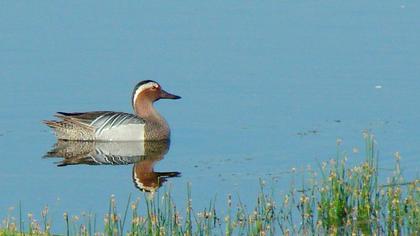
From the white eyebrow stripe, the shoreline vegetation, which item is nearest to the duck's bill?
the white eyebrow stripe

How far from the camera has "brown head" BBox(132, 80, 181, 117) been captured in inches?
727

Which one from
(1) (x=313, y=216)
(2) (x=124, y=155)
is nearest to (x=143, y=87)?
(2) (x=124, y=155)

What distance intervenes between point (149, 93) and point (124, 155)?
1.55m

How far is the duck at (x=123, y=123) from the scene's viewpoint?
59.1ft

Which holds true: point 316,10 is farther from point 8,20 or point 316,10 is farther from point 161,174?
point 161,174

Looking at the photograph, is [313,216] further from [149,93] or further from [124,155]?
[149,93]

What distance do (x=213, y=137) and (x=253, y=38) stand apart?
441cm

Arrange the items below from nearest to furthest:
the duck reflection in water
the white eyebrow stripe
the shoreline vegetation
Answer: the shoreline vegetation, the duck reflection in water, the white eyebrow stripe

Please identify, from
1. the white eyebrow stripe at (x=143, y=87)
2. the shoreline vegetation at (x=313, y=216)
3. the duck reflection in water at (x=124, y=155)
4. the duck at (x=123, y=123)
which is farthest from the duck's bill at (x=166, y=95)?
the shoreline vegetation at (x=313, y=216)

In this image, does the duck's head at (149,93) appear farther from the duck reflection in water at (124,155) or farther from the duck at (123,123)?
the duck reflection in water at (124,155)

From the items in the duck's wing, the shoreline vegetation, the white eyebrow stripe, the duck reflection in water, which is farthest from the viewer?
the white eyebrow stripe

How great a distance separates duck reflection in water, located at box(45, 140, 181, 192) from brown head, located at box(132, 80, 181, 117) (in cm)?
63

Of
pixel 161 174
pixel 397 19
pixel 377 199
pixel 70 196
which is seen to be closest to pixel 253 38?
pixel 397 19

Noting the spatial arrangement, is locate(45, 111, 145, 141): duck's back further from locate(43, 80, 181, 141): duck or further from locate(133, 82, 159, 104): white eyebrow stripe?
locate(133, 82, 159, 104): white eyebrow stripe
